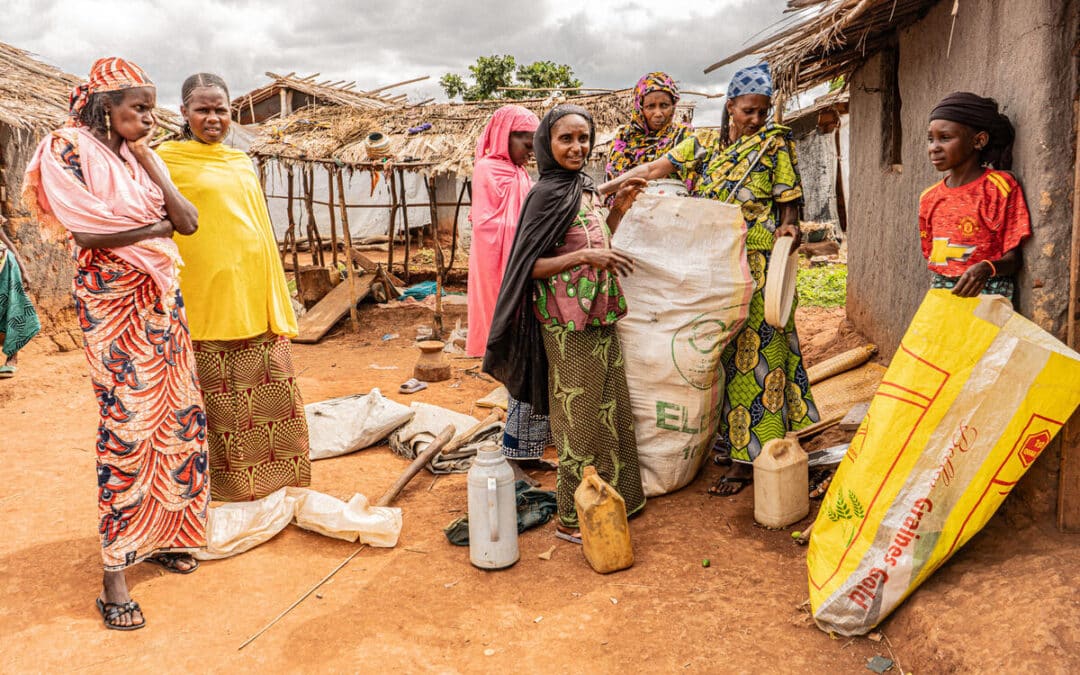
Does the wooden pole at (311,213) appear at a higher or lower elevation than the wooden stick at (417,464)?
higher

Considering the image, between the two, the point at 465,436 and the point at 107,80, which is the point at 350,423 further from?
the point at 107,80

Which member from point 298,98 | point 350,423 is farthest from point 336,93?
point 350,423

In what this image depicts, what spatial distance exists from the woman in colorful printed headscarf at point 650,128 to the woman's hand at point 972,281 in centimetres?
169

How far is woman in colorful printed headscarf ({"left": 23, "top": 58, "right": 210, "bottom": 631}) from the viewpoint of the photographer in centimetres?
262

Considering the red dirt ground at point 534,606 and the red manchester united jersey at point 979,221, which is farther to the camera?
the red manchester united jersey at point 979,221

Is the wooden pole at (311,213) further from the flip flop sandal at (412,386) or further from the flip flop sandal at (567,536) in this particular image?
the flip flop sandal at (567,536)

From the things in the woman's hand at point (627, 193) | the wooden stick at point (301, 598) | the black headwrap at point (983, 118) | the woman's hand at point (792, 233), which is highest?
the black headwrap at point (983, 118)

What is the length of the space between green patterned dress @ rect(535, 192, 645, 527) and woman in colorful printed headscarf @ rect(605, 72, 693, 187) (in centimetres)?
79

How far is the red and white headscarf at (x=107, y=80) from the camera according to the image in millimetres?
2611

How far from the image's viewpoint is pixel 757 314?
11.2 feet

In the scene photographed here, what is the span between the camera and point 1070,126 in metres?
2.31

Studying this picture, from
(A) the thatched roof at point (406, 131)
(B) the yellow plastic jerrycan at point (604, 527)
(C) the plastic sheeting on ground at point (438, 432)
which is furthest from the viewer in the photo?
(A) the thatched roof at point (406, 131)

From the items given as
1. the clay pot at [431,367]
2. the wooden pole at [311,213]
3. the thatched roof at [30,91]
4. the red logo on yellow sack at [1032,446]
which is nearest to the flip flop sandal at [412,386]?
the clay pot at [431,367]

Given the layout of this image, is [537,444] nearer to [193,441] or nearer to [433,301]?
[193,441]
